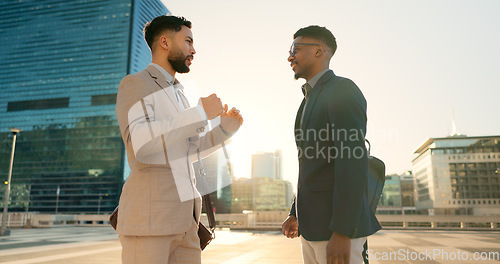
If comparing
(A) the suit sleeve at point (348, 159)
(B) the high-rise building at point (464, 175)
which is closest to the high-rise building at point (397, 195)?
(B) the high-rise building at point (464, 175)

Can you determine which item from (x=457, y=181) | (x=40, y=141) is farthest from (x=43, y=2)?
(x=457, y=181)

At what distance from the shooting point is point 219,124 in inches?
88.0

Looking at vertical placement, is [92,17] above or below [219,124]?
above

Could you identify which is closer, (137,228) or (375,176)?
(137,228)

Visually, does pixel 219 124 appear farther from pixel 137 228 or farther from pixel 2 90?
pixel 2 90

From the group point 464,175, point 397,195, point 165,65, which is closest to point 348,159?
point 165,65

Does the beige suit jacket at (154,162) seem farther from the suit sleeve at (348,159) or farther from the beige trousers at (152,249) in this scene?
the suit sleeve at (348,159)

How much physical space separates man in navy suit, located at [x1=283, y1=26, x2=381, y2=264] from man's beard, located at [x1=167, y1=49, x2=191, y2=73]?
0.80m

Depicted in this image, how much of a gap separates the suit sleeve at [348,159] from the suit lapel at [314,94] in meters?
0.18

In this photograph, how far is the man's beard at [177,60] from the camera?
213cm

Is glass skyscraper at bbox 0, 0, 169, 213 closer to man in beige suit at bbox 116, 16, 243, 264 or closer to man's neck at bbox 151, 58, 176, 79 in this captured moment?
man's neck at bbox 151, 58, 176, 79

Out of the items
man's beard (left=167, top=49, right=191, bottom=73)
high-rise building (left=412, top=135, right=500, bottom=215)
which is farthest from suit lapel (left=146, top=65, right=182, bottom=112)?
high-rise building (left=412, top=135, right=500, bottom=215)

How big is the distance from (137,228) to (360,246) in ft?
3.86

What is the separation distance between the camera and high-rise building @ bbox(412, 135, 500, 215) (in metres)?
92.0
